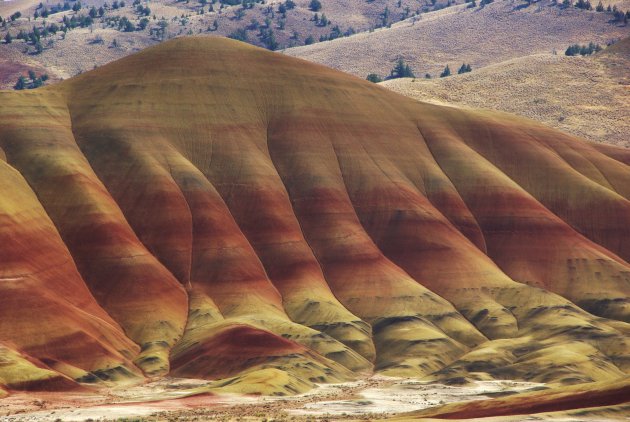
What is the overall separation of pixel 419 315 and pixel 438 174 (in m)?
32.6

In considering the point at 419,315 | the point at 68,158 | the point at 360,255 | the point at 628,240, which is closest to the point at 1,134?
the point at 68,158

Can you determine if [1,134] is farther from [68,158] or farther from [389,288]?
[389,288]

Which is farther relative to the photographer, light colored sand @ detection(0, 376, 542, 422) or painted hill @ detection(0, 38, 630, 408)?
painted hill @ detection(0, 38, 630, 408)

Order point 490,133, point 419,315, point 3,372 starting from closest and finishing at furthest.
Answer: point 3,372
point 419,315
point 490,133

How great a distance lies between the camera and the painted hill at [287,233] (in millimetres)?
118625

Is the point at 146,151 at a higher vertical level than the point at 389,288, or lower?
higher

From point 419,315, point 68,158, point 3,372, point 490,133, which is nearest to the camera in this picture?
point 3,372

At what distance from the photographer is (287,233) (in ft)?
469

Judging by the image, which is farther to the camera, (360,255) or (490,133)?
(490,133)

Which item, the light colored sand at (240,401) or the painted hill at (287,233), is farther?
the painted hill at (287,233)

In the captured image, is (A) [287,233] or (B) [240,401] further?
(A) [287,233]

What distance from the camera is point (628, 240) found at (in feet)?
527

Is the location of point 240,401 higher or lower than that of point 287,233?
higher

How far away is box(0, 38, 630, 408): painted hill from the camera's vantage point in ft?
389
